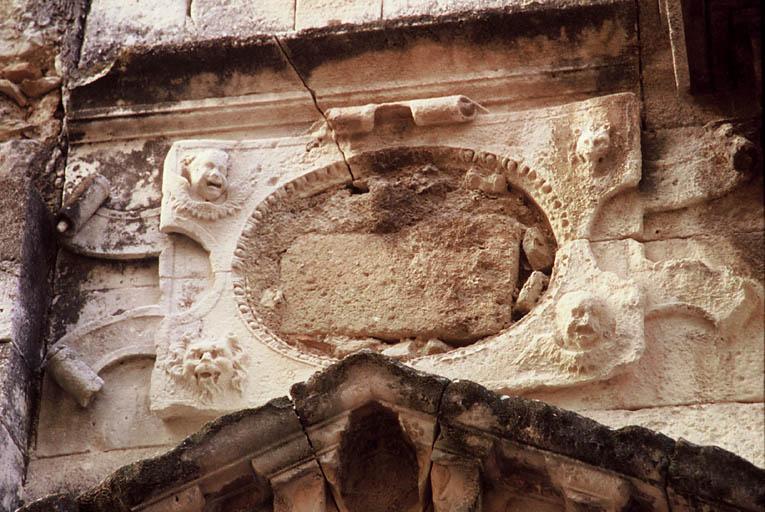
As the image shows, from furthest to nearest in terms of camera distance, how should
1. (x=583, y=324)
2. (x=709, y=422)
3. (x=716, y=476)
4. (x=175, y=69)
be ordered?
(x=175, y=69), (x=583, y=324), (x=709, y=422), (x=716, y=476)

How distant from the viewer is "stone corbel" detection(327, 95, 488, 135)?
8.29m

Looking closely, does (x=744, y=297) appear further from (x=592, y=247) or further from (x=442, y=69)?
(x=442, y=69)

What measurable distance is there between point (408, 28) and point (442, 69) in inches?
8.5

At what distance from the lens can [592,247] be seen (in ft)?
25.7

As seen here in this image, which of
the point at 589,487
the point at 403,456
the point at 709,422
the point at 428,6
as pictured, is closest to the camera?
the point at 589,487

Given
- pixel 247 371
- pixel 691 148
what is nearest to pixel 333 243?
pixel 247 371

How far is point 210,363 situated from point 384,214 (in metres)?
0.96

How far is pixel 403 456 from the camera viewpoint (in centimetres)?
715

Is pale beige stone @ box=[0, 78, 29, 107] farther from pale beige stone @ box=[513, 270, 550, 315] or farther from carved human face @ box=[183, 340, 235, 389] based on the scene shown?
pale beige stone @ box=[513, 270, 550, 315]

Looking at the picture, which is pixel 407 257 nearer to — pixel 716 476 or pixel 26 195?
pixel 26 195

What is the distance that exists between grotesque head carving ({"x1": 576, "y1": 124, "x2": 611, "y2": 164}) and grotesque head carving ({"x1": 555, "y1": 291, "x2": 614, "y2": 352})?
67 cm

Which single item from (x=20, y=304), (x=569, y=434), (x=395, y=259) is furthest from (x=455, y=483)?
(x=20, y=304)

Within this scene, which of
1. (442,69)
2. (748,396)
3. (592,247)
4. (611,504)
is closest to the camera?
(611,504)

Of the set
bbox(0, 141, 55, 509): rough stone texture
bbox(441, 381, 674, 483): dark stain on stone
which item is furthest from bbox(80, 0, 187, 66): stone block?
bbox(441, 381, 674, 483): dark stain on stone
